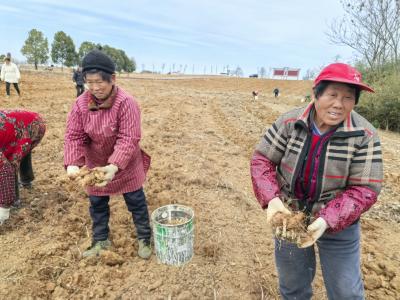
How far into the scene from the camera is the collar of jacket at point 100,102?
8.36 ft

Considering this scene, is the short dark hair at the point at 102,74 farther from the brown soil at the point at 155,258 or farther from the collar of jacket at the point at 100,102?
the brown soil at the point at 155,258

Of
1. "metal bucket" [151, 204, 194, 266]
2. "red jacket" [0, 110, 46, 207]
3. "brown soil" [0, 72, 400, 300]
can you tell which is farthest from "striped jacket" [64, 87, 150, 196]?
"red jacket" [0, 110, 46, 207]

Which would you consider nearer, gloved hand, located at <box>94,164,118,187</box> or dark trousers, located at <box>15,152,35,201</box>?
gloved hand, located at <box>94,164,118,187</box>

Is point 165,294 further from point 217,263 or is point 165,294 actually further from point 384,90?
point 384,90

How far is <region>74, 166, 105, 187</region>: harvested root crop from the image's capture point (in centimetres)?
236

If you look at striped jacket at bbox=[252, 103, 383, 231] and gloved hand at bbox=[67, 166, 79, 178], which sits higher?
striped jacket at bbox=[252, 103, 383, 231]

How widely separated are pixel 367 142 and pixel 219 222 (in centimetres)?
224

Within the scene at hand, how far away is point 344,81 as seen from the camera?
162cm

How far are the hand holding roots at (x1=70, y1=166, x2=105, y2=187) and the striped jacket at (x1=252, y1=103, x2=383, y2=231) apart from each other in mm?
1096

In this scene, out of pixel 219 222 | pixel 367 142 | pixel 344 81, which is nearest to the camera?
pixel 344 81

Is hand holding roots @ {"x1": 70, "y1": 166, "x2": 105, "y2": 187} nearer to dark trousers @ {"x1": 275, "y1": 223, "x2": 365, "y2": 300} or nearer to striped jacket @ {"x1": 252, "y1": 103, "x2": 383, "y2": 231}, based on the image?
striped jacket @ {"x1": 252, "y1": 103, "x2": 383, "y2": 231}

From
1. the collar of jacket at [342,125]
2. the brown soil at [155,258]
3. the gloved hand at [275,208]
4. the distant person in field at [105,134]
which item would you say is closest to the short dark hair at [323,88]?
the collar of jacket at [342,125]

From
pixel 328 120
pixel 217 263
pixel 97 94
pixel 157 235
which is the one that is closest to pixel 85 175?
pixel 97 94

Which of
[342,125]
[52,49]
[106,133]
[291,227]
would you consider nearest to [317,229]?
[291,227]
